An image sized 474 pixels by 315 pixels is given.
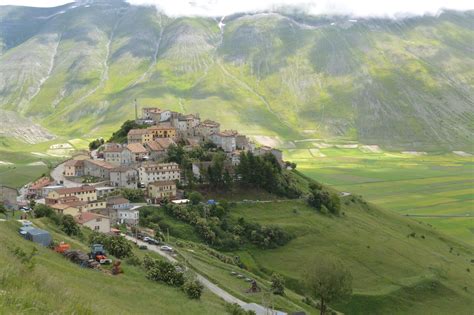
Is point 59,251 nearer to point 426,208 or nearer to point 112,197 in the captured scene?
point 112,197

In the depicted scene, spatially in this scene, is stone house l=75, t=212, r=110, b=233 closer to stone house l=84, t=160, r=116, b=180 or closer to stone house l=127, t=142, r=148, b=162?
stone house l=84, t=160, r=116, b=180

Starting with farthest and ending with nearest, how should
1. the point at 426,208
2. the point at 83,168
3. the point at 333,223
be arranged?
the point at 426,208 < the point at 83,168 < the point at 333,223

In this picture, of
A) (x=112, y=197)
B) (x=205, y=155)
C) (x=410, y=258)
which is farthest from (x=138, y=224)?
(x=410, y=258)

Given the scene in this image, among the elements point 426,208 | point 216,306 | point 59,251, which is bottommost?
point 426,208

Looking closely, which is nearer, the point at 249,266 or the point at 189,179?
the point at 249,266

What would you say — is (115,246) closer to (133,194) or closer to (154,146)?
(133,194)

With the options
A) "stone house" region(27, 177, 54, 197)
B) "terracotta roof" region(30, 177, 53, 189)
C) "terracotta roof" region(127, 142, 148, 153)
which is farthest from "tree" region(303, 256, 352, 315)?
"terracotta roof" region(30, 177, 53, 189)

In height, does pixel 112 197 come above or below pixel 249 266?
above

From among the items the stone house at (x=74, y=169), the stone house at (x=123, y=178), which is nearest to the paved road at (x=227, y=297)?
the stone house at (x=123, y=178)
